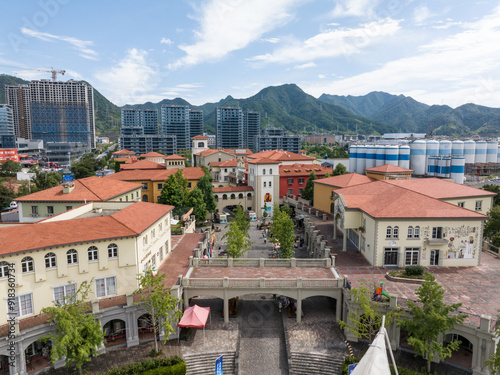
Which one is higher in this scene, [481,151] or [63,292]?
[481,151]

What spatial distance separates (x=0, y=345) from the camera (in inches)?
832

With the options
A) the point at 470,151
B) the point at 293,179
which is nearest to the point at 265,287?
the point at 293,179

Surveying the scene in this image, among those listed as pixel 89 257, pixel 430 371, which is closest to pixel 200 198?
pixel 89 257

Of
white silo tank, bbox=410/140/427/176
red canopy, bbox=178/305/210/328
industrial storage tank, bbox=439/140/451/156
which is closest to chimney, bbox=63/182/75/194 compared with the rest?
red canopy, bbox=178/305/210/328

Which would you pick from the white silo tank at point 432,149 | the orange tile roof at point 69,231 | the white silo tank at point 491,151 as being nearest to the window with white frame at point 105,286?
the orange tile roof at point 69,231

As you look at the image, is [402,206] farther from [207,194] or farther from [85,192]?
[207,194]

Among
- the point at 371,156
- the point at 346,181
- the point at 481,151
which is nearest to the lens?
the point at 346,181

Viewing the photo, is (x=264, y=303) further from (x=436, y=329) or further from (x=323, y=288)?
(x=436, y=329)

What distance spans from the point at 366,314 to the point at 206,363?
1235 centimetres

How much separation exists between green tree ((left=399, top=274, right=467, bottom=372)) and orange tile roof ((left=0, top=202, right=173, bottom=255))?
2154 centimetres

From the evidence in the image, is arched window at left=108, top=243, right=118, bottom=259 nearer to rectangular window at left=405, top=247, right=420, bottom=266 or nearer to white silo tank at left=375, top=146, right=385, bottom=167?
rectangular window at left=405, top=247, right=420, bottom=266

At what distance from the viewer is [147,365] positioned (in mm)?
23266

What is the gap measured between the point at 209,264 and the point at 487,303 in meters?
24.2

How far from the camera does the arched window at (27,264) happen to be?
23.2 m
